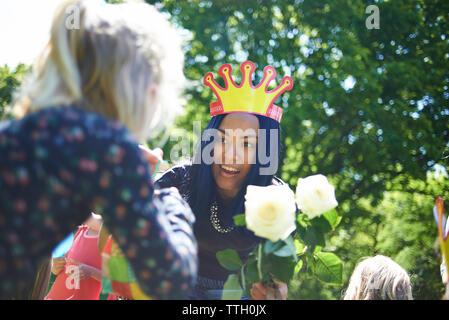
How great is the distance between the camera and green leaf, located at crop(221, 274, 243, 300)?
158 cm

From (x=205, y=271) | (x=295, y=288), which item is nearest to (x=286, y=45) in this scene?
(x=295, y=288)

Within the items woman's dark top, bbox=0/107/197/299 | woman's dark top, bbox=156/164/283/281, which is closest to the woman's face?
woman's dark top, bbox=156/164/283/281

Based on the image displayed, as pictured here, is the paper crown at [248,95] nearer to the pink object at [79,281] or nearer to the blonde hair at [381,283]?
the blonde hair at [381,283]

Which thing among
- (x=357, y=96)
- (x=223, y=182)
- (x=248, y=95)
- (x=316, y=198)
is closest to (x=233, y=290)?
(x=316, y=198)

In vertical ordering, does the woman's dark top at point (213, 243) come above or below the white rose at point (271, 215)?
below

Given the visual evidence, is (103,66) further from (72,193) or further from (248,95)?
(248,95)

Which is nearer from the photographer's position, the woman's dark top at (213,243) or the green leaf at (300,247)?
the green leaf at (300,247)

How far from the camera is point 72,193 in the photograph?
3.30 ft

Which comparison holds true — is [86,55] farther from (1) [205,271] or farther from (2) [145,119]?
(1) [205,271]

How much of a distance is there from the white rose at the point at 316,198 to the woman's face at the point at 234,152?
57cm

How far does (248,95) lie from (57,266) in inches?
65.3

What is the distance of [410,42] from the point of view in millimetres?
7305

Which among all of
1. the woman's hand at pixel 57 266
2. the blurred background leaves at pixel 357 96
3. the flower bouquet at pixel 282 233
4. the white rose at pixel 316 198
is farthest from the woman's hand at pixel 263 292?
the blurred background leaves at pixel 357 96

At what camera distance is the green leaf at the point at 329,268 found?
170cm
